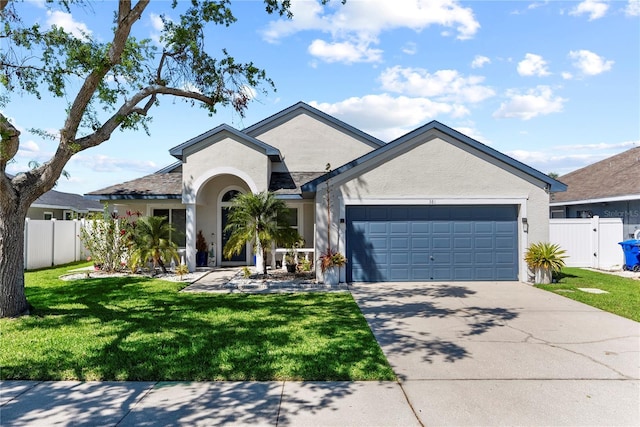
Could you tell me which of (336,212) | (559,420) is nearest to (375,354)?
(559,420)

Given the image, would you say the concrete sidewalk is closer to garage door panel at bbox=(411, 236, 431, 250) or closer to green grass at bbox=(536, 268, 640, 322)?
green grass at bbox=(536, 268, 640, 322)

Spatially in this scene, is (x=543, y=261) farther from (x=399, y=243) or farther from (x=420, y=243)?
(x=399, y=243)

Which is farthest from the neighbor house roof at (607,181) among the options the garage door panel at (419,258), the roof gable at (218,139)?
the roof gable at (218,139)

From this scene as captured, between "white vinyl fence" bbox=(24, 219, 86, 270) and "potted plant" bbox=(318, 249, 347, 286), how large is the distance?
10386 millimetres

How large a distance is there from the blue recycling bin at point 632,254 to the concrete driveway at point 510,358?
7081 millimetres

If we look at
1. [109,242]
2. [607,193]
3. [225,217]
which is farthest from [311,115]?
[607,193]

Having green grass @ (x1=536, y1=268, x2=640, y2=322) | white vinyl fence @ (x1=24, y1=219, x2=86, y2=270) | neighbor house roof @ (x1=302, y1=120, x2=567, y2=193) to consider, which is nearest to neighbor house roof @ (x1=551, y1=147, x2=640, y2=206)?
green grass @ (x1=536, y1=268, x2=640, y2=322)

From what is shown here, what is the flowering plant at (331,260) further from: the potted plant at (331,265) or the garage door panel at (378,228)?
the garage door panel at (378,228)

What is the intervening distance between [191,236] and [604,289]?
13.4 m

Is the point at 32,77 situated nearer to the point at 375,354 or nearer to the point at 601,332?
the point at 375,354

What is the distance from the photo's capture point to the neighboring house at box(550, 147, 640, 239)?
54.5ft

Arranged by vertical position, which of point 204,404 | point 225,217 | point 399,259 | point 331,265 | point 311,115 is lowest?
Answer: point 204,404

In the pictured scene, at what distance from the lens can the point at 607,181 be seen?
19.6 meters

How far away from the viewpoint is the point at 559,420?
4074 mm
